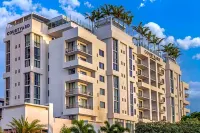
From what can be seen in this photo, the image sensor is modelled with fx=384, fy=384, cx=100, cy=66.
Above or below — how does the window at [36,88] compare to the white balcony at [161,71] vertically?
below

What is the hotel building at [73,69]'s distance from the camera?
2645 inches

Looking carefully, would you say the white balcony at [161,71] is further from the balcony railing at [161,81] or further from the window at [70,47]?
the window at [70,47]

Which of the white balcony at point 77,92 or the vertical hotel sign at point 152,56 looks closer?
the white balcony at point 77,92

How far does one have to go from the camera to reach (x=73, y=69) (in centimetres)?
Result: 6769

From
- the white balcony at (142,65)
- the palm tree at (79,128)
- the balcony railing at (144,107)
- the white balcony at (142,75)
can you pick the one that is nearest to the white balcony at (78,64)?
the palm tree at (79,128)

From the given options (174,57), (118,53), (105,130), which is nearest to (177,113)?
(174,57)

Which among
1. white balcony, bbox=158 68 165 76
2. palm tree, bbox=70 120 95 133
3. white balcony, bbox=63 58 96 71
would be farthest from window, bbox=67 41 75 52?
white balcony, bbox=158 68 165 76

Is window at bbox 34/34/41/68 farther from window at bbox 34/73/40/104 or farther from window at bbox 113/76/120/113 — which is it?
window at bbox 113/76/120/113

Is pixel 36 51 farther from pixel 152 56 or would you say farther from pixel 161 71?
pixel 161 71

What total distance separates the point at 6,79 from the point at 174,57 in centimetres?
5113

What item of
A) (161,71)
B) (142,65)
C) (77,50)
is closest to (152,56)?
(142,65)

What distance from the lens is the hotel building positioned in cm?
6719

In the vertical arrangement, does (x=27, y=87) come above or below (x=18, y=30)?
below

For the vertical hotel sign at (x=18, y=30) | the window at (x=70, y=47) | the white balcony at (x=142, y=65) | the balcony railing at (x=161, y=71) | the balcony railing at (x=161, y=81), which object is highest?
the vertical hotel sign at (x=18, y=30)
